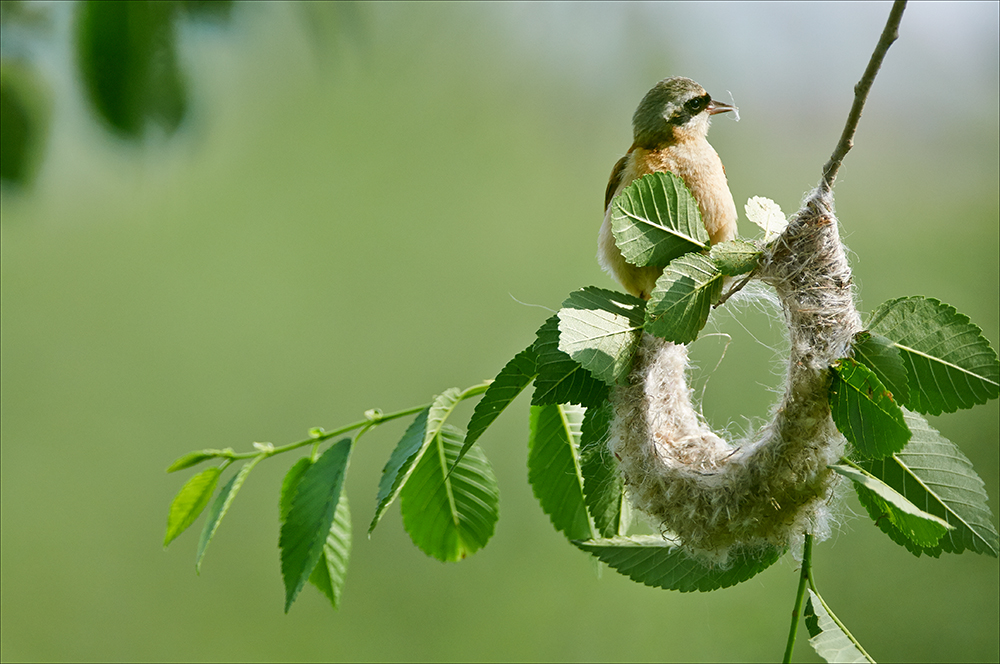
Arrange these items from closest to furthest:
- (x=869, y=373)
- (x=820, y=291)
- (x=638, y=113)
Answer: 1. (x=869, y=373)
2. (x=820, y=291)
3. (x=638, y=113)

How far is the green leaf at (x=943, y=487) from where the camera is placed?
2.84ft

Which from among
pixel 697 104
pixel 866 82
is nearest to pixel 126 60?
pixel 866 82

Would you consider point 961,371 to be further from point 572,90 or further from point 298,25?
point 572,90

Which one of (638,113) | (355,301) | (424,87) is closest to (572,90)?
(424,87)

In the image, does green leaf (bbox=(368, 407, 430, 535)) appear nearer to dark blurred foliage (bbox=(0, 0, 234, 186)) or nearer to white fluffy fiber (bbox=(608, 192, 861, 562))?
white fluffy fiber (bbox=(608, 192, 861, 562))

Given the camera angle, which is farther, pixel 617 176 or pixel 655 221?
pixel 617 176

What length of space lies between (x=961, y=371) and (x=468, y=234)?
6705 mm

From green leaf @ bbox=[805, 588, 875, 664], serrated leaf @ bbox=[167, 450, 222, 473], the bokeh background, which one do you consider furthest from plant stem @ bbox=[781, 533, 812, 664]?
the bokeh background

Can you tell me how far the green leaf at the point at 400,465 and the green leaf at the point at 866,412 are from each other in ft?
1.76

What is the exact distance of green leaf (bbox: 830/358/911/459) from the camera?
0.76 meters

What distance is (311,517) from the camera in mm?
1130

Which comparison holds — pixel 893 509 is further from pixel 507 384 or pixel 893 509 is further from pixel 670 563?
pixel 507 384

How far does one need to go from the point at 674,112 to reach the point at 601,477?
669 millimetres

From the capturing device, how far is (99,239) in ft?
24.0
